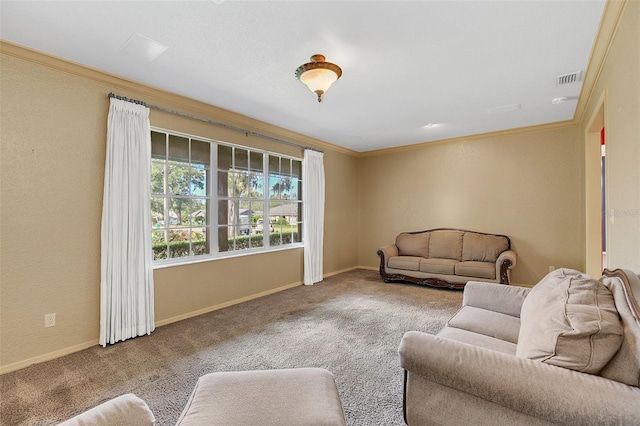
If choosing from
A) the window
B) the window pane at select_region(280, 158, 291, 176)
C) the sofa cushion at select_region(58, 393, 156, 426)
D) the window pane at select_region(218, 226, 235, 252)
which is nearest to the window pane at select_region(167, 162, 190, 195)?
the window

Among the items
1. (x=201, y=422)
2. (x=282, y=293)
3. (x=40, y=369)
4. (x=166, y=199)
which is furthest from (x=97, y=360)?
(x=282, y=293)

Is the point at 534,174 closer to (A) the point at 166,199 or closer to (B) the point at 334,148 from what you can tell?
(B) the point at 334,148

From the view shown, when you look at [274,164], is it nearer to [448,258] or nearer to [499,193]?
[448,258]

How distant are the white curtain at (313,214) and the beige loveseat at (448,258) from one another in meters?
1.20

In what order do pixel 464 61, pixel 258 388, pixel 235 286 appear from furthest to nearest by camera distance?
→ pixel 235 286 → pixel 464 61 → pixel 258 388

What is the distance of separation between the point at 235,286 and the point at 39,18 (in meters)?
3.26

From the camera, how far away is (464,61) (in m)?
2.70

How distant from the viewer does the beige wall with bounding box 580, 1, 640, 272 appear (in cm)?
172

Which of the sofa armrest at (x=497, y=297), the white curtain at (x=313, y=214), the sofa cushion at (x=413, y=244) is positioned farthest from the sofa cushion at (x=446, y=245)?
the sofa armrest at (x=497, y=297)

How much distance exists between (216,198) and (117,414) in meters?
3.27

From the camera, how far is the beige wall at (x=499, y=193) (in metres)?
4.56

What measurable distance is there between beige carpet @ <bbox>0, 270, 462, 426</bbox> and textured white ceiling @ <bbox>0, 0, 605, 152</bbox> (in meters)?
2.64

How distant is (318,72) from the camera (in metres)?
2.56

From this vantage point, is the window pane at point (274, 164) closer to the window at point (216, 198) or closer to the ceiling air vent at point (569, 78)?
the window at point (216, 198)
